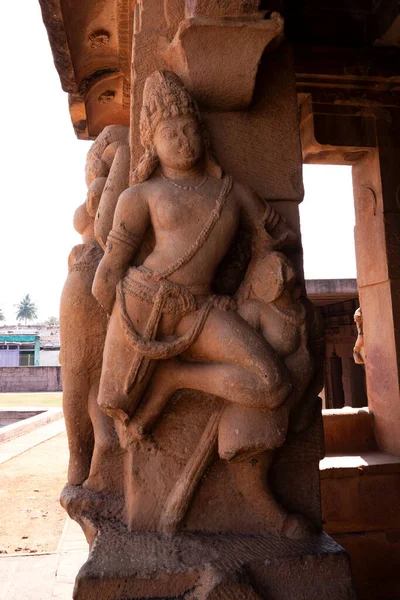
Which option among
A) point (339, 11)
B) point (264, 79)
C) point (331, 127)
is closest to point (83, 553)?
point (264, 79)

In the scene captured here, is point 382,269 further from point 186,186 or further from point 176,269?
point 176,269

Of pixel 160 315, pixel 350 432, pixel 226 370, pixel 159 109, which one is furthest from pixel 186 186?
pixel 350 432

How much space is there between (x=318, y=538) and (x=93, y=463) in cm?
101

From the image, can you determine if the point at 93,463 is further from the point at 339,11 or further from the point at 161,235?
the point at 339,11

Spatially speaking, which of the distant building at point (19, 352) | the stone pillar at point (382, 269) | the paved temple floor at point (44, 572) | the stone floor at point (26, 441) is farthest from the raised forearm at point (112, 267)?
the distant building at point (19, 352)

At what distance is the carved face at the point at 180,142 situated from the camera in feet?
6.71

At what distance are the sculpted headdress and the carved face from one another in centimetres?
3

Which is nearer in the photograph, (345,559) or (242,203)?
(345,559)

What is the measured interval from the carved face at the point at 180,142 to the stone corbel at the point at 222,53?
30 cm

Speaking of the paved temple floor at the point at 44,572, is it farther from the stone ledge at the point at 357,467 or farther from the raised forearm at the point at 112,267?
the raised forearm at the point at 112,267

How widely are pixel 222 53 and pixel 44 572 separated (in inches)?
151

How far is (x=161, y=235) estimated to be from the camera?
2.03 m

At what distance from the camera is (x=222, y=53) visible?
2225 mm

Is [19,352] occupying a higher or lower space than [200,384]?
higher
